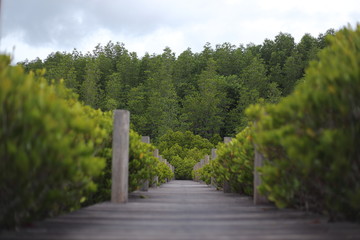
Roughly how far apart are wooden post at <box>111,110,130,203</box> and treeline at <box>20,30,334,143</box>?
5182cm

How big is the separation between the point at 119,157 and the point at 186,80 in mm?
69710

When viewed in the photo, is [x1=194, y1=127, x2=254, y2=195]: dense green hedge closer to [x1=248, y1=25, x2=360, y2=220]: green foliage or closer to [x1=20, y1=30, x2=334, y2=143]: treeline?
[x1=248, y1=25, x2=360, y2=220]: green foliage

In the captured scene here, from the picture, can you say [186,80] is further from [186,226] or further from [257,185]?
[186,226]

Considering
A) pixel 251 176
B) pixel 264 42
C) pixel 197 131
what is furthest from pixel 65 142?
pixel 264 42

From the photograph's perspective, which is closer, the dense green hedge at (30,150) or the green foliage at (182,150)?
the dense green hedge at (30,150)

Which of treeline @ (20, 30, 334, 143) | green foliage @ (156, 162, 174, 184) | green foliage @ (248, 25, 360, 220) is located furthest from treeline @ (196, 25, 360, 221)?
treeline @ (20, 30, 334, 143)

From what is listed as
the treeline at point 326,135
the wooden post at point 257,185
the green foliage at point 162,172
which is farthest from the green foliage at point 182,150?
the treeline at point 326,135

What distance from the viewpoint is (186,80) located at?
75.0 metres

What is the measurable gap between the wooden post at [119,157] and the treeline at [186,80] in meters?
51.8

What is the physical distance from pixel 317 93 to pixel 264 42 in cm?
8083

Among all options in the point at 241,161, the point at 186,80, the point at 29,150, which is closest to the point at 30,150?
the point at 29,150

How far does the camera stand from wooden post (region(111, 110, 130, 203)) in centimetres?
575

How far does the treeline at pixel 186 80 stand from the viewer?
6350 cm

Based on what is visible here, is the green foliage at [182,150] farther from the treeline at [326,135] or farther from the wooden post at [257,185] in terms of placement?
the treeline at [326,135]
